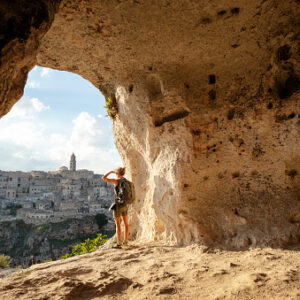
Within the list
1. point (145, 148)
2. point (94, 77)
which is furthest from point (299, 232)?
point (94, 77)

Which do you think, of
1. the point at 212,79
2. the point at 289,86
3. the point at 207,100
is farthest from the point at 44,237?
the point at 289,86

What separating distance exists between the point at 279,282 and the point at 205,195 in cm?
216

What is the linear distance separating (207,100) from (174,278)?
334 centimetres

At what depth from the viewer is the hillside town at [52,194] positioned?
49562 millimetres

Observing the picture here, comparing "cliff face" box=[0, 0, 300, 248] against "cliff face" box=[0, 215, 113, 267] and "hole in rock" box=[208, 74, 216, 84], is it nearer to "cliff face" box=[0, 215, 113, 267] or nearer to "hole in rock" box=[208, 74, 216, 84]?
"hole in rock" box=[208, 74, 216, 84]

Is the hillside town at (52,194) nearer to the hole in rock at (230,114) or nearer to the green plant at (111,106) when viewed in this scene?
the green plant at (111,106)

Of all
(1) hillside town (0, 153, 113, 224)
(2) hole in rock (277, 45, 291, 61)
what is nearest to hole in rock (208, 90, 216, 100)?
(2) hole in rock (277, 45, 291, 61)

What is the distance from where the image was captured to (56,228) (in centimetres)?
4053

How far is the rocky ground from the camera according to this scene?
2227mm

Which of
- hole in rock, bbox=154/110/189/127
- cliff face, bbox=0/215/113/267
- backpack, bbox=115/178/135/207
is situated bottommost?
cliff face, bbox=0/215/113/267

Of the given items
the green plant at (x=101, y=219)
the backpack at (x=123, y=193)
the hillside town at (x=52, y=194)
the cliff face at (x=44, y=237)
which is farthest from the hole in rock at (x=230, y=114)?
the hillside town at (x=52, y=194)

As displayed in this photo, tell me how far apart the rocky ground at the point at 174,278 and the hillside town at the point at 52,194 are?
148ft

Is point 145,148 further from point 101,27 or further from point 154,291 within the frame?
point 154,291

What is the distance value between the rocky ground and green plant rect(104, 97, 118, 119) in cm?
334
